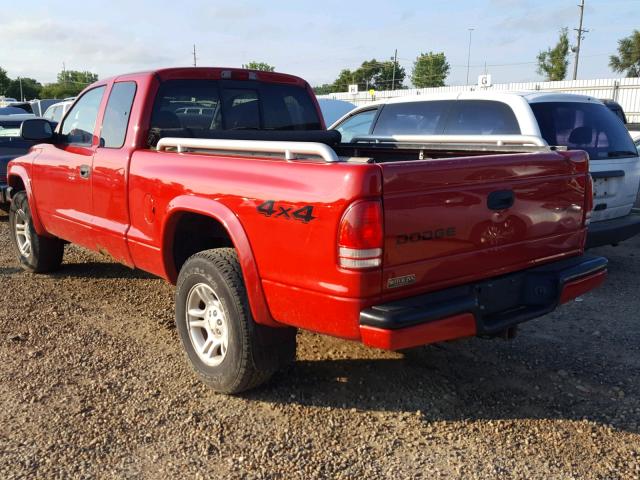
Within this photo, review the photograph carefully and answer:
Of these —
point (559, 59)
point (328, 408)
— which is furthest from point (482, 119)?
point (559, 59)

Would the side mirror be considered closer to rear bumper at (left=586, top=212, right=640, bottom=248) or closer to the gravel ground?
the gravel ground

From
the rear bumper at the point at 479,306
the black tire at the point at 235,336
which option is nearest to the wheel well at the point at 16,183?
the black tire at the point at 235,336

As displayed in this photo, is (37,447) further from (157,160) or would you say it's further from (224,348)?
(157,160)

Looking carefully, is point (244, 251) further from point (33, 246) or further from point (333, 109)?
point (333, 109)

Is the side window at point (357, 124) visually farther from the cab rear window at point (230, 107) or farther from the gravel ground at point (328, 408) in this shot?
the gravel ground at point (328, 408)

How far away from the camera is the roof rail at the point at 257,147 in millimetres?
2889

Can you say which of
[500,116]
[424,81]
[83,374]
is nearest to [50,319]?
[83,374]

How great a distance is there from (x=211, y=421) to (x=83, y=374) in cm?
108

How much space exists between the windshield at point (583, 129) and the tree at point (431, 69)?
72.1 metres

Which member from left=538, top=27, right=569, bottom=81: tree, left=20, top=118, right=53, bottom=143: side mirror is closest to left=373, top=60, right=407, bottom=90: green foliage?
left=538, top=27, right=569, bottom=81: tree

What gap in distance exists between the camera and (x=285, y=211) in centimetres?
286

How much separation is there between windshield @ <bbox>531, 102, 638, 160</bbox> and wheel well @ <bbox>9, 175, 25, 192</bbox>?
5.11m

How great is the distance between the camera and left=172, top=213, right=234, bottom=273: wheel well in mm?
3766

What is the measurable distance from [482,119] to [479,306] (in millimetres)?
3501
